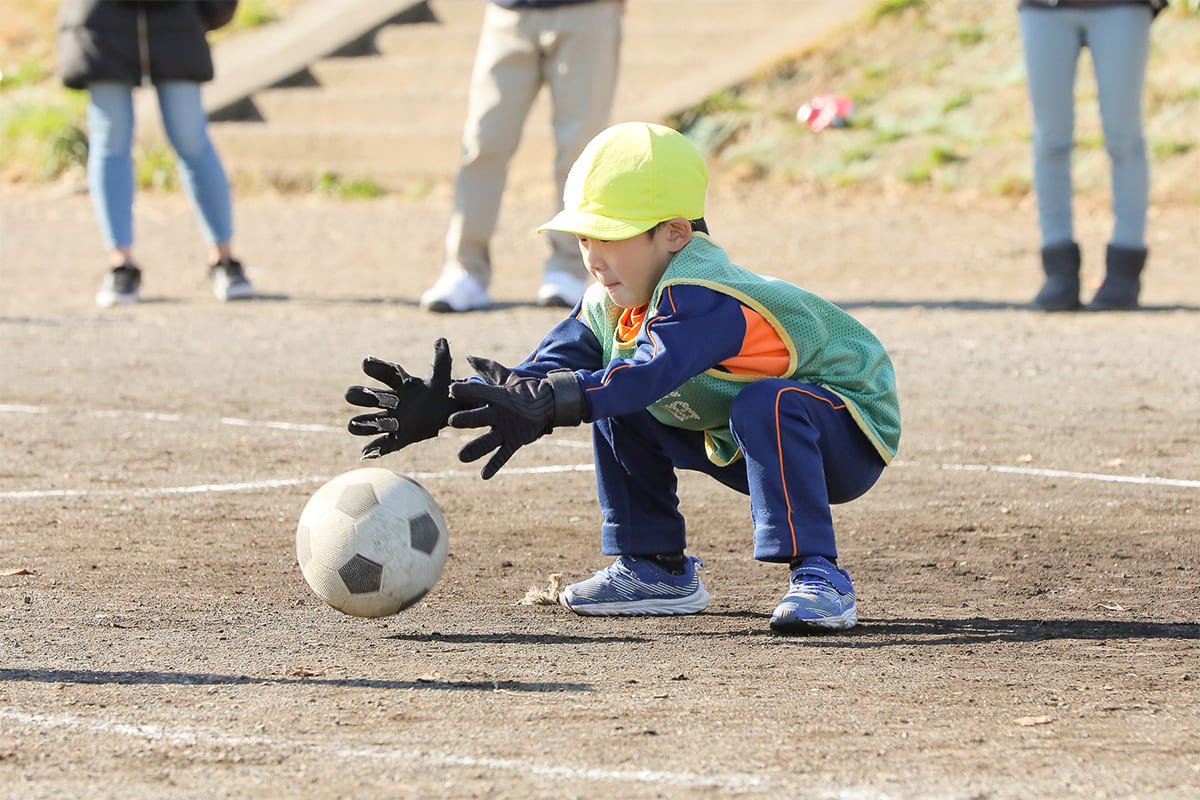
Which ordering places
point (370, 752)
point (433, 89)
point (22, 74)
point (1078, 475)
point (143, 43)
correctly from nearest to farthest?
→ 1. point (370, 752)
2. point (1078, 475)
3. point (143, 43)
4. point (433, 89)
5. point (22, 74)

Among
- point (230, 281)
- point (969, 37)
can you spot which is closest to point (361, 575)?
point (230, 281)

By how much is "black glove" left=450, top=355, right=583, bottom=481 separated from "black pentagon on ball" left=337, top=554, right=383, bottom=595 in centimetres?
40

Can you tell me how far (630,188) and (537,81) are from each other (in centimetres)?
570

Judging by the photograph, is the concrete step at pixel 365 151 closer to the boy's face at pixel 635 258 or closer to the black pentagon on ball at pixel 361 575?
the boy's face at pixel 635 258

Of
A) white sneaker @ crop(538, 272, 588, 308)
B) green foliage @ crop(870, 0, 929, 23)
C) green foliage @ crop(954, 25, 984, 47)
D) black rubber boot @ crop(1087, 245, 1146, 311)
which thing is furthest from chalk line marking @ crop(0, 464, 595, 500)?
green foliage @ crop(870, 0, 929, 23)

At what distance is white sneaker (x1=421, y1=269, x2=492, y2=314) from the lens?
993 centimetres

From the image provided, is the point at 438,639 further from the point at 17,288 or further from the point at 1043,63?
the point at 17,288

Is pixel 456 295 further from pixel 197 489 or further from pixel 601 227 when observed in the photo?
pixel 601 227

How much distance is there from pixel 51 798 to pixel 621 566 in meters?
1.92

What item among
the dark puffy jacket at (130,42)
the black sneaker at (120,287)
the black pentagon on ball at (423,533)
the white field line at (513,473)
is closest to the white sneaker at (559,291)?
the dark puffy jacket at (130,42)

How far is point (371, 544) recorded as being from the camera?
13.4 ft

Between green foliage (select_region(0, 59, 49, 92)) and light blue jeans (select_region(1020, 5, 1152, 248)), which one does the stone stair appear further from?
light blue jeans (select_region(1020, 5, 1152, 248))

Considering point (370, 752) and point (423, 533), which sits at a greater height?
point (423, 533)

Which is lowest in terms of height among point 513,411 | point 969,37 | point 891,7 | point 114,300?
point 114,300
